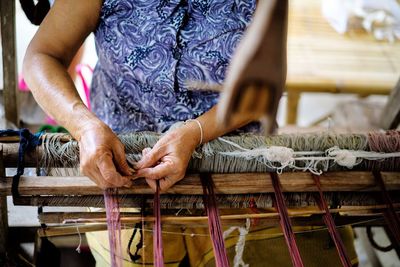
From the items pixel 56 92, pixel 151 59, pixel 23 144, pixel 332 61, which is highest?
pixel 332 61

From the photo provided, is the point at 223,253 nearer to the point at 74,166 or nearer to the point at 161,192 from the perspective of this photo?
the point at 161,192

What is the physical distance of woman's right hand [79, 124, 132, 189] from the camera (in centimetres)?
109

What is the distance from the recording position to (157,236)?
1.10 metres

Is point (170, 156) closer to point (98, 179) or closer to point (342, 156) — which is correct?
point (98, 179)

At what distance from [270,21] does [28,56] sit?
990 millimetres

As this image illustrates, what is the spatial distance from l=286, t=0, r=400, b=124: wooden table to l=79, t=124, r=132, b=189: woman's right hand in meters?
1.80

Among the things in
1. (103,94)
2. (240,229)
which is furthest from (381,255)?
(103,94)

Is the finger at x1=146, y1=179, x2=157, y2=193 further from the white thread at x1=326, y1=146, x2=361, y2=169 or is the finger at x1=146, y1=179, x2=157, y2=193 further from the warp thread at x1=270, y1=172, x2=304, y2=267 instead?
the white thread at x1=326, y1=146, x2=361, y2=169

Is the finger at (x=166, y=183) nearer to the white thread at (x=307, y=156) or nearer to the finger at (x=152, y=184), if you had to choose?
the finger at (x=152, y=184)

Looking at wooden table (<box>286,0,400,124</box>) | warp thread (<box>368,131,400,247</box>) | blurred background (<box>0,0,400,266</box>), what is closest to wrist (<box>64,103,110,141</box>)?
warp thread (<box>368,131,400,247</box>)

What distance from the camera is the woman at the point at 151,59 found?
1.29m

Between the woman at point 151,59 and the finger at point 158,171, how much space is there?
0.11 m

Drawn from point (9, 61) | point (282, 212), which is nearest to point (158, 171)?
point (282, 212)

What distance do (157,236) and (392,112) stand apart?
138 centimetres
